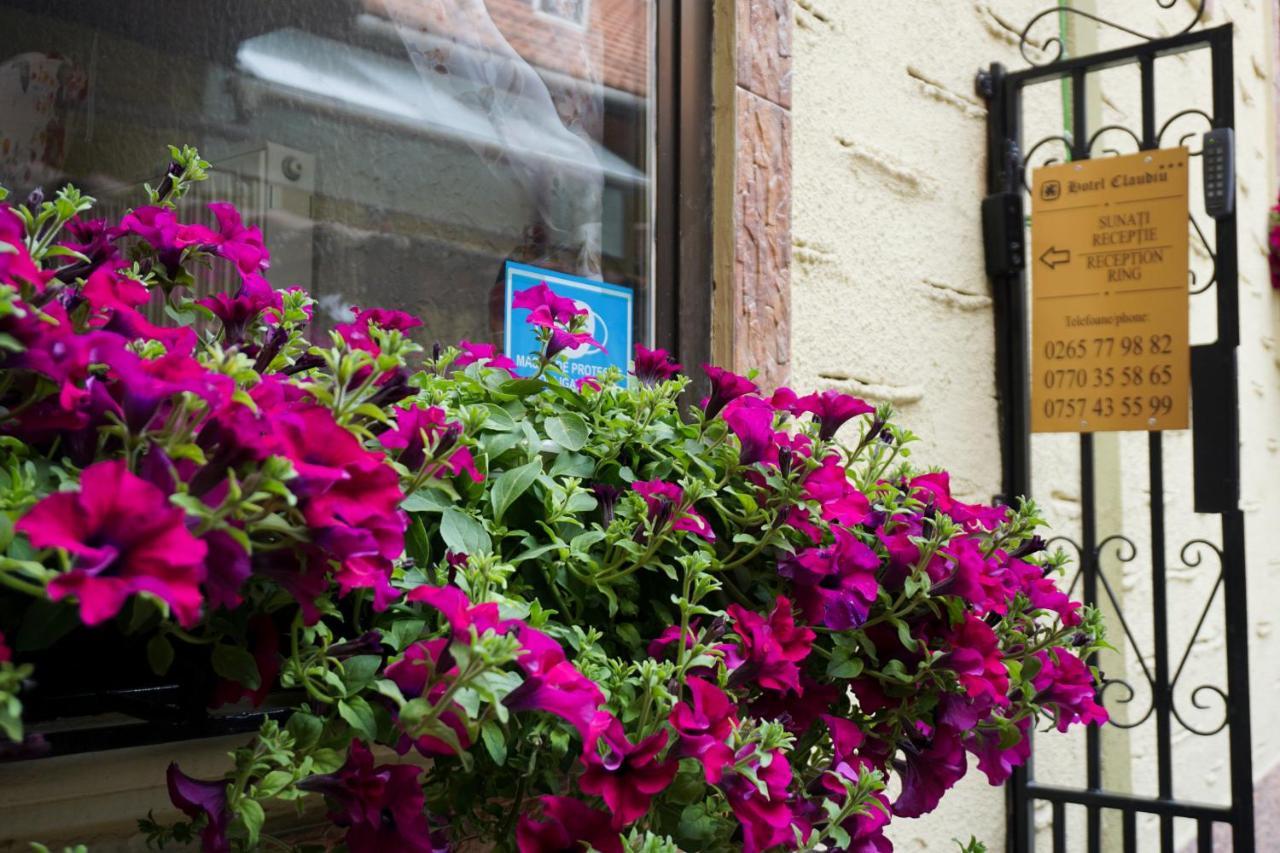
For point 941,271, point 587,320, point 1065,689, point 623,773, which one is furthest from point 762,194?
point 623,773

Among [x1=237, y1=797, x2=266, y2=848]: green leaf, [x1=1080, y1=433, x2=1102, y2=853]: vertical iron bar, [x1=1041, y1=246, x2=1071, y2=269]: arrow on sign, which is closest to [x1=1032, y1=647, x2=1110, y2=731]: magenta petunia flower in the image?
[x1=237, y1=797, x2=266, y2=848]: green leaf

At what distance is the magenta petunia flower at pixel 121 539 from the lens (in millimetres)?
474

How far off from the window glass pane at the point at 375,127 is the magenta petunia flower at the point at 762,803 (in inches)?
37.3

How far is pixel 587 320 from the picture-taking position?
1.78 meters

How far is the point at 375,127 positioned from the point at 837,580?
97 cm

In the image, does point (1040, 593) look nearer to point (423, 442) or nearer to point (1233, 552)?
point (423, 442)

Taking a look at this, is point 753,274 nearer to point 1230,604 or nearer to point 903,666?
point 903,666

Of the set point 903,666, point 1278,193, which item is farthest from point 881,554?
point 1278,193

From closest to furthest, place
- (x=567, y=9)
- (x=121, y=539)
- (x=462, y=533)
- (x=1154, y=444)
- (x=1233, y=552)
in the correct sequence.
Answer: (x=121, y=539), (x=462, y=533), (x=567, y=9), (x=1233, y=552), (x=1154, y=444)

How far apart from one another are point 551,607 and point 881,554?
318 millimetres

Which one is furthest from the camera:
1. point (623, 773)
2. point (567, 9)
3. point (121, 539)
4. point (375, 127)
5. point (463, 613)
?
point (567, 9)

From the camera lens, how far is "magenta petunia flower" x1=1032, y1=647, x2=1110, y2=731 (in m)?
1.20

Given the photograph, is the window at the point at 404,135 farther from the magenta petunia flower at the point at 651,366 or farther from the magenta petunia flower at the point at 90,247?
the magenta petunia flower at the point at 651,366

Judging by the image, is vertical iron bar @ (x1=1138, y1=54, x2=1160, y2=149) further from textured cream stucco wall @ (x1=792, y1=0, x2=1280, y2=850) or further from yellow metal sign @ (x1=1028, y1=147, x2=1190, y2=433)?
textured cream stucco wall @ (x1=792, y1=0, x2=1280, y2=850)
